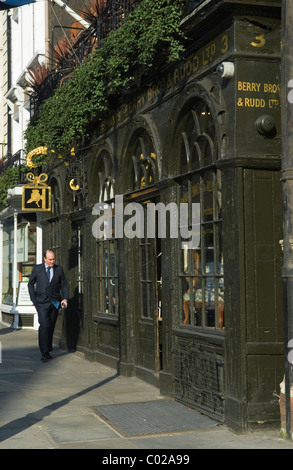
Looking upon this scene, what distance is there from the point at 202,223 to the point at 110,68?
296 cm

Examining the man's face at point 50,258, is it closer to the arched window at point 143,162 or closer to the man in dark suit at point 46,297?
the man in dark suit at point 46,297

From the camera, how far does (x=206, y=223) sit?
8.21m

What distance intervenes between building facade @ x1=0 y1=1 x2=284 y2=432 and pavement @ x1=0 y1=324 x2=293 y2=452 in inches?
10.2

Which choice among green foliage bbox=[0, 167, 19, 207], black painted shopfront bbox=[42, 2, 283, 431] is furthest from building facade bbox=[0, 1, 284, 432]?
green foliage bbox=[0, 167, 19, 207]

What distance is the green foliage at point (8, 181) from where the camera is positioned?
64.9 feet

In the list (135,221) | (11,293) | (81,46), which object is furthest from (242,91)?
(11,293)

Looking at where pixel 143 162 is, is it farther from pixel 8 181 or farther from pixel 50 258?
pixel 8 181

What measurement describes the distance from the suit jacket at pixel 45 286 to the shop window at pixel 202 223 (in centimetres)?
440

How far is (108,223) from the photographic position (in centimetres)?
1221

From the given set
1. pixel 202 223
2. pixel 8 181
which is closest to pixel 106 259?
pixel 202 223

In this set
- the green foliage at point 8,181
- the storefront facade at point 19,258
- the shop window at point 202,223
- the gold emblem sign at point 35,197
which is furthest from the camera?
the green foliage at point 8,181

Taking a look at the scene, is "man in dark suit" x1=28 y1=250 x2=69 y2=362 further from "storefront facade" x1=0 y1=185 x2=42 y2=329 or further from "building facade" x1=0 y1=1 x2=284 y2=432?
"storefront facade" x1=0 y1=185 x2=42 y2=329

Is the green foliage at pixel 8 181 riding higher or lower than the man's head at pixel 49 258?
higher

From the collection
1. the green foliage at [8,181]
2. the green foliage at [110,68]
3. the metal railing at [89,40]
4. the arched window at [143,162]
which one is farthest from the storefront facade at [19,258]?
the arched window at [143,162]
